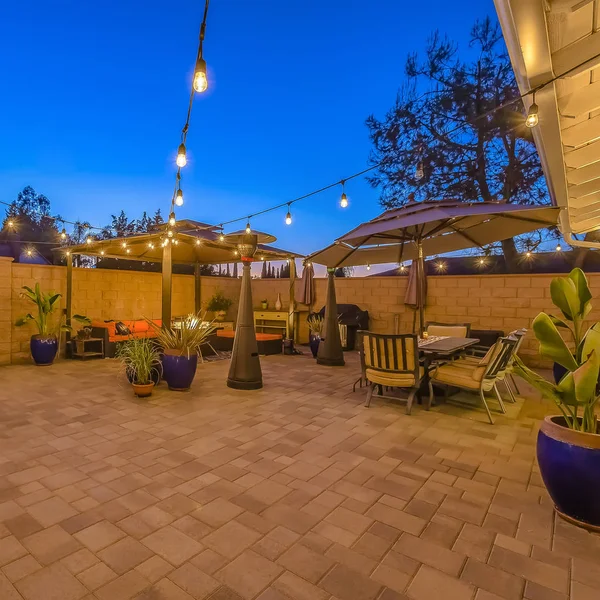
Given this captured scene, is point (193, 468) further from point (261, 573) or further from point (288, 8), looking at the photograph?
point (288, 8)

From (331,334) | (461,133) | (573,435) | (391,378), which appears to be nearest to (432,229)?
(391,378)

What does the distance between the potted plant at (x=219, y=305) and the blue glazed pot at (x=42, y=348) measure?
13.9ft

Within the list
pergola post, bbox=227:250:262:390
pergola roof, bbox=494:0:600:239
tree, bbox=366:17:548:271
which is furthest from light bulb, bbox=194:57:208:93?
tree, bbox=366:17:548:271

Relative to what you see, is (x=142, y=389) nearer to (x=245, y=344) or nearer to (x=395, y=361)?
(x=245, y=344)

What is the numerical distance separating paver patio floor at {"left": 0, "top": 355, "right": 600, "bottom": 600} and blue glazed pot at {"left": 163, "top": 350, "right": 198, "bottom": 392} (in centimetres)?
90

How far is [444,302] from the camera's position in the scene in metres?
8.51

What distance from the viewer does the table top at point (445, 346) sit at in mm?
4276

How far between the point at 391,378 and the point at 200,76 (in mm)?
3561

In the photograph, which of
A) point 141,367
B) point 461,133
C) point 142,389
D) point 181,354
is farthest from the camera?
point 461,133

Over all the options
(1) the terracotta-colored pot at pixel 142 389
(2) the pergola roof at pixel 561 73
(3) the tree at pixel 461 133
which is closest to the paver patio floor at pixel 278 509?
(1) the terracotta-colored pot at pixel 142 389

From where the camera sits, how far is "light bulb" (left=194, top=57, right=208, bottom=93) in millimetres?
2254

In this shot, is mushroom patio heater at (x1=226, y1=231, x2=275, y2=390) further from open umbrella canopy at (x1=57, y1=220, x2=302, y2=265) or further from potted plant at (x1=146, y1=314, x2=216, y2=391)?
open umbrella canopy at (x1=57, y1=220, x2=302, y2=265)

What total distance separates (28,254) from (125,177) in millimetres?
18173

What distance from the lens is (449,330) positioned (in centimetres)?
633
